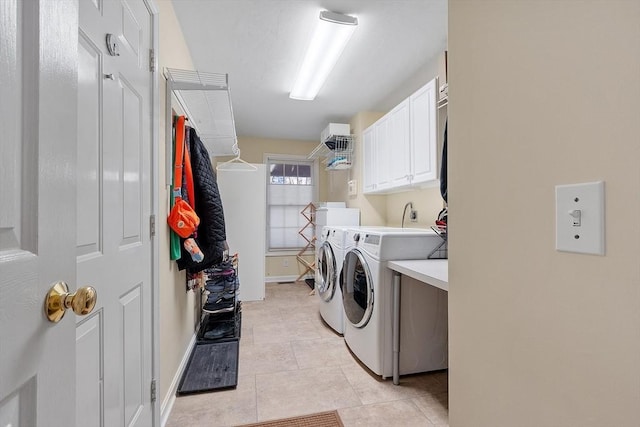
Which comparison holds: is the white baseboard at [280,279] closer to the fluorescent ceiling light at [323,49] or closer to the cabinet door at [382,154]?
the cabinet door at [382,154]

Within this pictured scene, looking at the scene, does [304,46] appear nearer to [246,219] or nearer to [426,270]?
[426,270]

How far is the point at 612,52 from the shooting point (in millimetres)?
416

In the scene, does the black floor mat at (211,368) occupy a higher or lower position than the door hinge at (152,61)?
lower

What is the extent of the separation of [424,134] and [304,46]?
118cm

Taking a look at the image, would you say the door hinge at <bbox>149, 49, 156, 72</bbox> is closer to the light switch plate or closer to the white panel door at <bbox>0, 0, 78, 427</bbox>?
the white panel door at <bbox>0, 0, 78, 427</bbox>

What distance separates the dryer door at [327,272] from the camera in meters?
2.65

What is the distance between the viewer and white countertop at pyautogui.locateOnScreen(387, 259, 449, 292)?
1340mm

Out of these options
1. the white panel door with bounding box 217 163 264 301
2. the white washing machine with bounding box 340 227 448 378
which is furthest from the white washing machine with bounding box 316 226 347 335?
the white panel door with bounding box 217 163 264 301

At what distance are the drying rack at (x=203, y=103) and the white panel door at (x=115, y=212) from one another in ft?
0.95

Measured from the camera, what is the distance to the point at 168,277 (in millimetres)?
1680

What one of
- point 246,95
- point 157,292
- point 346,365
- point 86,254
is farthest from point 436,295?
point 246,95

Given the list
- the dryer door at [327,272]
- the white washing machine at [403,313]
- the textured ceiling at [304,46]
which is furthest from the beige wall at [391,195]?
the dryer door at [327,272]

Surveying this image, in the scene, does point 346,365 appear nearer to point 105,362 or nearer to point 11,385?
point 105,362

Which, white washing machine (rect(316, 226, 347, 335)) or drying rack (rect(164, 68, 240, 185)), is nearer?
drying rack (rect(164, 68, 240, 185))
